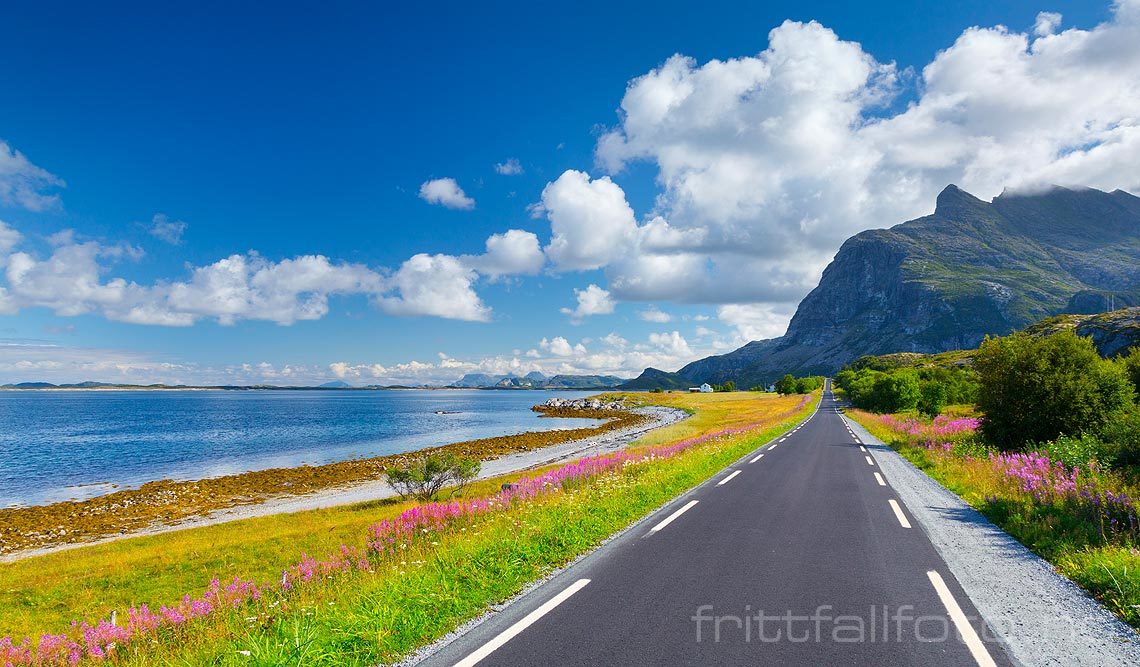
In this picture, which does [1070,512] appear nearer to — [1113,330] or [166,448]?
[166,448]

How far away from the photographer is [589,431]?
7569cm

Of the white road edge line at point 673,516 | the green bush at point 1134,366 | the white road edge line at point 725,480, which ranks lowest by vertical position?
the white road edge line at point 725,480

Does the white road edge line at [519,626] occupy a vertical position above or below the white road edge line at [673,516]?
above

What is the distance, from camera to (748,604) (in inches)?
265

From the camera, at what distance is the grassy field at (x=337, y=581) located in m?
6.16

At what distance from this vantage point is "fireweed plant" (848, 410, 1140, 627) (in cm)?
739

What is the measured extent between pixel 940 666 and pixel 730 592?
8.03 ft

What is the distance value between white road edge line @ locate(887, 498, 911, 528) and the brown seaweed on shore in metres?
23.0

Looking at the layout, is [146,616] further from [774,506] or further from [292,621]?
[774,506]

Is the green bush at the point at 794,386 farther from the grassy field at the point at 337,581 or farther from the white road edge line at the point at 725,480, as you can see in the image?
the white road edge line at the point at 725,480

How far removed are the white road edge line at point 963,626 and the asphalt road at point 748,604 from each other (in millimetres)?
17

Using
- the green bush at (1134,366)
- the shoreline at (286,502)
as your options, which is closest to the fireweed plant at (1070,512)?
the green bush at (1134,366)

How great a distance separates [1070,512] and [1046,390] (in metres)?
13.1

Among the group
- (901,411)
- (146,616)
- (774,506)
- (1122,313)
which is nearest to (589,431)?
(901,411)
